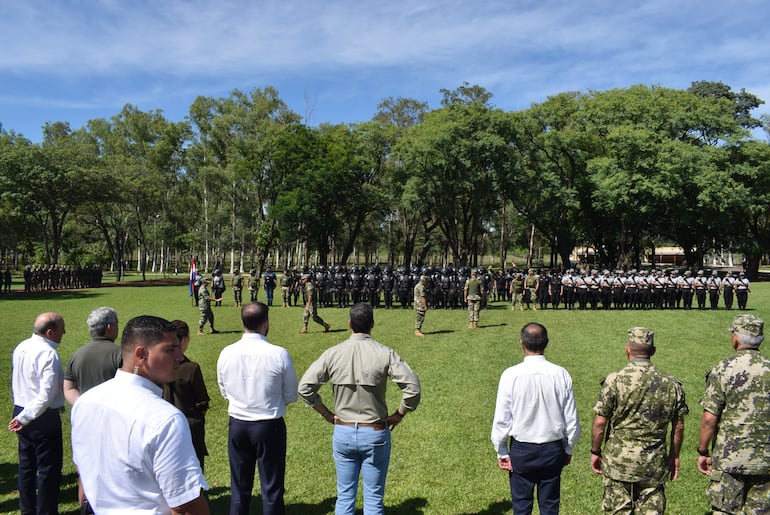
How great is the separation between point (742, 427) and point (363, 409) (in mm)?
2805

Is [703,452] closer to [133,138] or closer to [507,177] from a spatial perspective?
[507,177]

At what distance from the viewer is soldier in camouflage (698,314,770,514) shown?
396cm

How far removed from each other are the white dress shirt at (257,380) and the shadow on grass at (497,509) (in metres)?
2.28

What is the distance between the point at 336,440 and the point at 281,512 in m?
0.88

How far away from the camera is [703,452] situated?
414 cm

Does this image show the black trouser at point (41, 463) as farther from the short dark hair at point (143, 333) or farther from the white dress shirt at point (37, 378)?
the short dark hair at point (143, 333)

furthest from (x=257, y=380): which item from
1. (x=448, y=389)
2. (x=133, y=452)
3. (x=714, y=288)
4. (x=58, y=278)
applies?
(x=58, y=278)

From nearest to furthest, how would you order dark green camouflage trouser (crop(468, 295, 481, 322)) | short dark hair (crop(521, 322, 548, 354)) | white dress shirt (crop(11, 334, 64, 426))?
short dark hair (crop(521, 322, 548, 354)) → white dress shirt (crop(11, 334, 64, 426)) → dark green camouflage trouser (crop(468, 295, 481, 322))

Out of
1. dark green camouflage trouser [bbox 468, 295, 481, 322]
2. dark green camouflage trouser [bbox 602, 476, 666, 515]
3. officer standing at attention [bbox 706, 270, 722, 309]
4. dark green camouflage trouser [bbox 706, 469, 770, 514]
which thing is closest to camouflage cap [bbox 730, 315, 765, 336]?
dark green camouflage trouser [bbox 706, 469, 770, 514]

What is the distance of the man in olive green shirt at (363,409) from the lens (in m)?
4.12

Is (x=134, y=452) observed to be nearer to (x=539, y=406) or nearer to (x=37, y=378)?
(x=539, y=406)

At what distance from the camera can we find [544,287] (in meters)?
23.0

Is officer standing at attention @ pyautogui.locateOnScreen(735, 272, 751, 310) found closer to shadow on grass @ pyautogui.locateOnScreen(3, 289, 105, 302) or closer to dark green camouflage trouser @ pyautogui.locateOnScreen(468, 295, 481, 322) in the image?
dark green camouflage trouser @ pyautogui.locateOnScreen(468, 295, 481, 322)

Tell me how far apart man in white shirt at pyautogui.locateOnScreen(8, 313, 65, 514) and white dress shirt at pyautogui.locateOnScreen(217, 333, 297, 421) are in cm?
156
